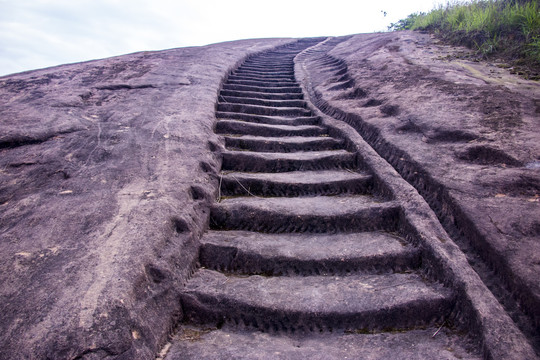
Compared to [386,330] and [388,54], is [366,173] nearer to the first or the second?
[386,330]

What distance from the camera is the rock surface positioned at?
121 cm

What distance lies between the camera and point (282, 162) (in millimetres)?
2607

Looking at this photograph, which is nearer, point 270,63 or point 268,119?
point 268,119

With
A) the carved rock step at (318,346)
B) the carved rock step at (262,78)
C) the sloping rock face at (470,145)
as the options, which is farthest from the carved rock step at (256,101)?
the carved rock step at (318,346)

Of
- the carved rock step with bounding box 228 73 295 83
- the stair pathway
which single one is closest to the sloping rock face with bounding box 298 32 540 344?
the stair pathway

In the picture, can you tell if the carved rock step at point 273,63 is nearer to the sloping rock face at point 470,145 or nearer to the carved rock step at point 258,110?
the sloping rock face at point 470,145

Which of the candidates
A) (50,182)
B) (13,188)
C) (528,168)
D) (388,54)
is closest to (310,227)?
(528,168)

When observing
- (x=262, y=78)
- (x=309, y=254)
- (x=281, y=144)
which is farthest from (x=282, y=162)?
(x=262, y=78)

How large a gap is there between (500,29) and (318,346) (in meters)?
4.97

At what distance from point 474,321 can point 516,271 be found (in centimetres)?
29

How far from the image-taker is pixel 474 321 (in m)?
1.29

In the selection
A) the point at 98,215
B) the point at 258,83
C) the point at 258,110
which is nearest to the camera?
the point at 98,215

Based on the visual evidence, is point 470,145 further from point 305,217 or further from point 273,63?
point 273,63

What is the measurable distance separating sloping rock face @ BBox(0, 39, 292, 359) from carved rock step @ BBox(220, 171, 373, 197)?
0.18 meters
